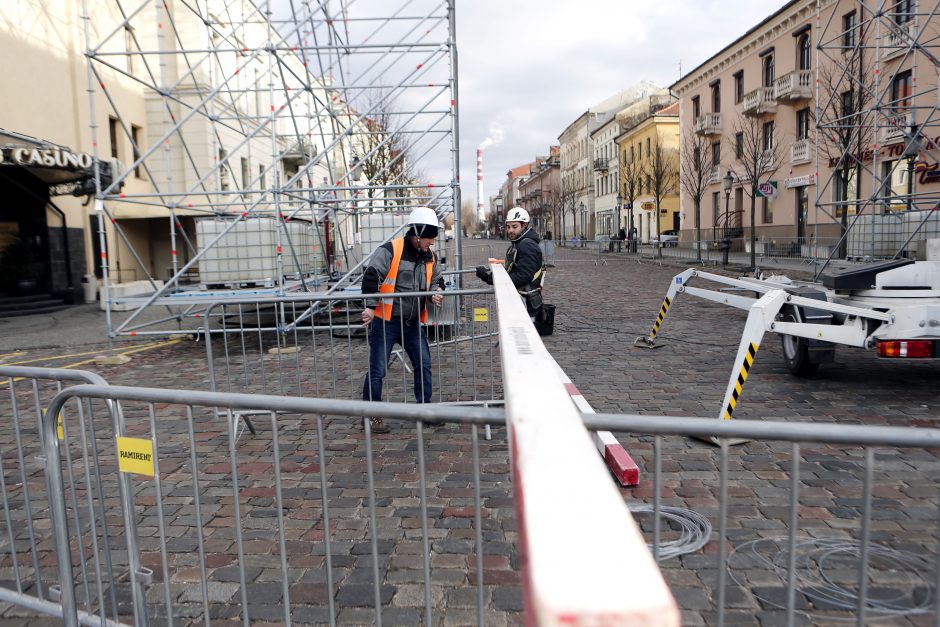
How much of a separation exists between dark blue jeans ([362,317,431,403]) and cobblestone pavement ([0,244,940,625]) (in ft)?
1.46

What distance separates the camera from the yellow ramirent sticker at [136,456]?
110 inches

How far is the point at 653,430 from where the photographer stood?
6.09 feet

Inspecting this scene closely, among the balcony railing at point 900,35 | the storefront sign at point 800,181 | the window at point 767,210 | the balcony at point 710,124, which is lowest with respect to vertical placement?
the window at point 767,210

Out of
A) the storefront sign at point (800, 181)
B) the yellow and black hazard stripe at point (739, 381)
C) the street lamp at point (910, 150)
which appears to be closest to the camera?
the yellow and black hazard stripe at point (739, 381)

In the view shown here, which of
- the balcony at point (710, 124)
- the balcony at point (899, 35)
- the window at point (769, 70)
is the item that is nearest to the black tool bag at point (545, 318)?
the balcony at point (899, 35)

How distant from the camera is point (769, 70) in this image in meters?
34.9

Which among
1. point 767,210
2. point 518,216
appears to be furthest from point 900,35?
point 767,210

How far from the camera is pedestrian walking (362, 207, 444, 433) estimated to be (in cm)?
622

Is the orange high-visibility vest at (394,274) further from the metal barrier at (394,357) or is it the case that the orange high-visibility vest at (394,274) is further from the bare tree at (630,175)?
the bare tree at (630,175)

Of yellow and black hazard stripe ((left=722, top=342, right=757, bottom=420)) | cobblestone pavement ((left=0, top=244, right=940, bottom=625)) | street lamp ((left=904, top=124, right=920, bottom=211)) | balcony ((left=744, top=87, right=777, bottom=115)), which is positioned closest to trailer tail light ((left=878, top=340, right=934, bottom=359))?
cobblestone pavement ((left=0, top=244, right=940, bottom=625))

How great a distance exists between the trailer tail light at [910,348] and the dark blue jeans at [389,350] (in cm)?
409

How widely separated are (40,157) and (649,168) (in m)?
43.6

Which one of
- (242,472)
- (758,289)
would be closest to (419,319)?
(242,472)

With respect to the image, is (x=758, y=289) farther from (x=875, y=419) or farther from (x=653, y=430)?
(x=653, y=430)
